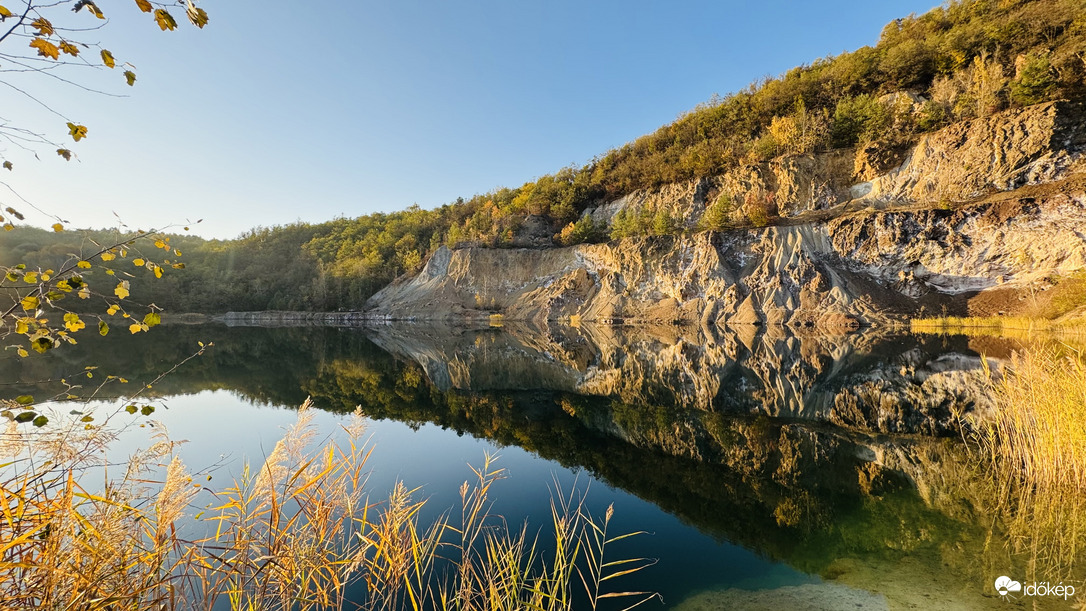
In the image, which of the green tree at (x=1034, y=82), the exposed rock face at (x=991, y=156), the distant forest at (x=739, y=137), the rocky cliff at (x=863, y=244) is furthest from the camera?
the distant forest at (x=739, y=137)

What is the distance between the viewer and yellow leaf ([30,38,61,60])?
1.92 meters

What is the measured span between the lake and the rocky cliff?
618 inches

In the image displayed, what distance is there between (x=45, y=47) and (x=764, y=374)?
1745 centimetres

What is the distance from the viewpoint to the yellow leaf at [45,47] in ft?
6.31

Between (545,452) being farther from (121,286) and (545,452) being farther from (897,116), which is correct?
(897,116)

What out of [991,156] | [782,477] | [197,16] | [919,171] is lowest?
[782,477]

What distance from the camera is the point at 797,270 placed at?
37.6 metres

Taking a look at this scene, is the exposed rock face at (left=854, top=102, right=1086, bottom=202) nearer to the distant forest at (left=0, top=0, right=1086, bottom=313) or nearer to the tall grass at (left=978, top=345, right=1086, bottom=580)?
the distant forest at (left=0, top=0, right=1086, bottom=313)

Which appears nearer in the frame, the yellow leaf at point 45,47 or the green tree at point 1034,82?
the yellow leaf at point 45,47

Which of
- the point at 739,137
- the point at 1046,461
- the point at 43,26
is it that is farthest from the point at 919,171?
the point at 43,26

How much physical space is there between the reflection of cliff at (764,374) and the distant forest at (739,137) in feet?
57.9

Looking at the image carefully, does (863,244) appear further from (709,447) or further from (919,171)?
(709,447)

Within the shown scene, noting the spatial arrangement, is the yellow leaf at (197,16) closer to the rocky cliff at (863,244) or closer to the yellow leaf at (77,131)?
the yellow leaf at (77,131)

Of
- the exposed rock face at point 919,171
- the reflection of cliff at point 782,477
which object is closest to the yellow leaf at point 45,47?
the reflection of cliff at point 782,477
